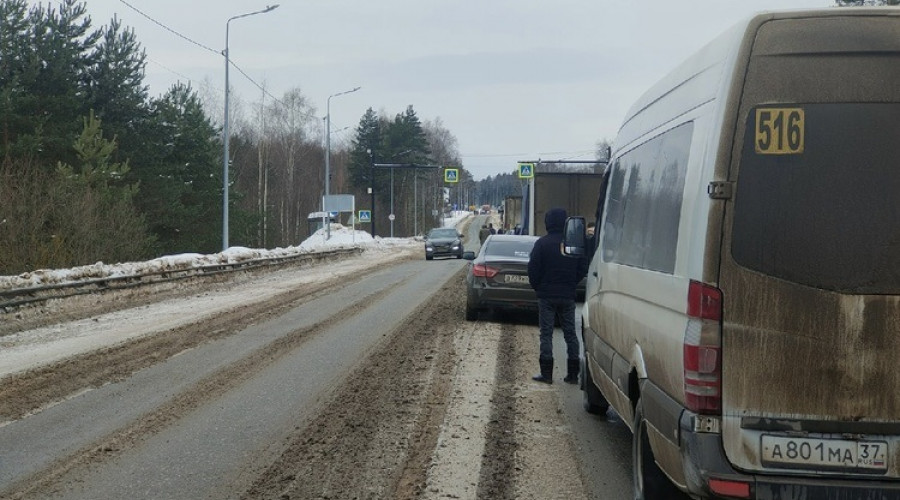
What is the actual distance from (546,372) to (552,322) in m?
0.53

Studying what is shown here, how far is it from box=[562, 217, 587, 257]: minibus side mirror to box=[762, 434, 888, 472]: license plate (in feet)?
13.0

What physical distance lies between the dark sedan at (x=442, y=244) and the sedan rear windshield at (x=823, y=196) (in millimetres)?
43466

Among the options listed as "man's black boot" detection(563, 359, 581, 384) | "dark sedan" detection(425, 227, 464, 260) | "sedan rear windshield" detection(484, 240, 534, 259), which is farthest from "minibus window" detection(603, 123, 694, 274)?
"dark sedan" detection(425, 227, 464, 260)

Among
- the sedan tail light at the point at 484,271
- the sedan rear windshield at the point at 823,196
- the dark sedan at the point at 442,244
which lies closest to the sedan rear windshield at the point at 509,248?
the sedan tail light at the point at 484,271

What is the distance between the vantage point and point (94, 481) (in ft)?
19.7

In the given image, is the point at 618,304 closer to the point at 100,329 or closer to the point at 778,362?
the point at 778,362

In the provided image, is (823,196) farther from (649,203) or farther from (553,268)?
(553,268)

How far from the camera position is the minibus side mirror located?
26.3 ft

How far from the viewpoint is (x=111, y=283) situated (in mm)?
20172

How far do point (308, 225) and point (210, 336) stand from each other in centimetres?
8689

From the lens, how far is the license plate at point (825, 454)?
4023 millimetres

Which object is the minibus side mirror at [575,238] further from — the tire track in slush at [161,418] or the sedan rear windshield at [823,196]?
the sedan rear windshield at [823,196]

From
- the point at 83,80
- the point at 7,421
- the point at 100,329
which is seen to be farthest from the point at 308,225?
the point at 7,421

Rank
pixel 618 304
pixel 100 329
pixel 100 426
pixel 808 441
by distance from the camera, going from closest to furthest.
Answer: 1. pixel 808 441
2. pixel 618 304
3. pixel 100 426
4. pixel 100 329
